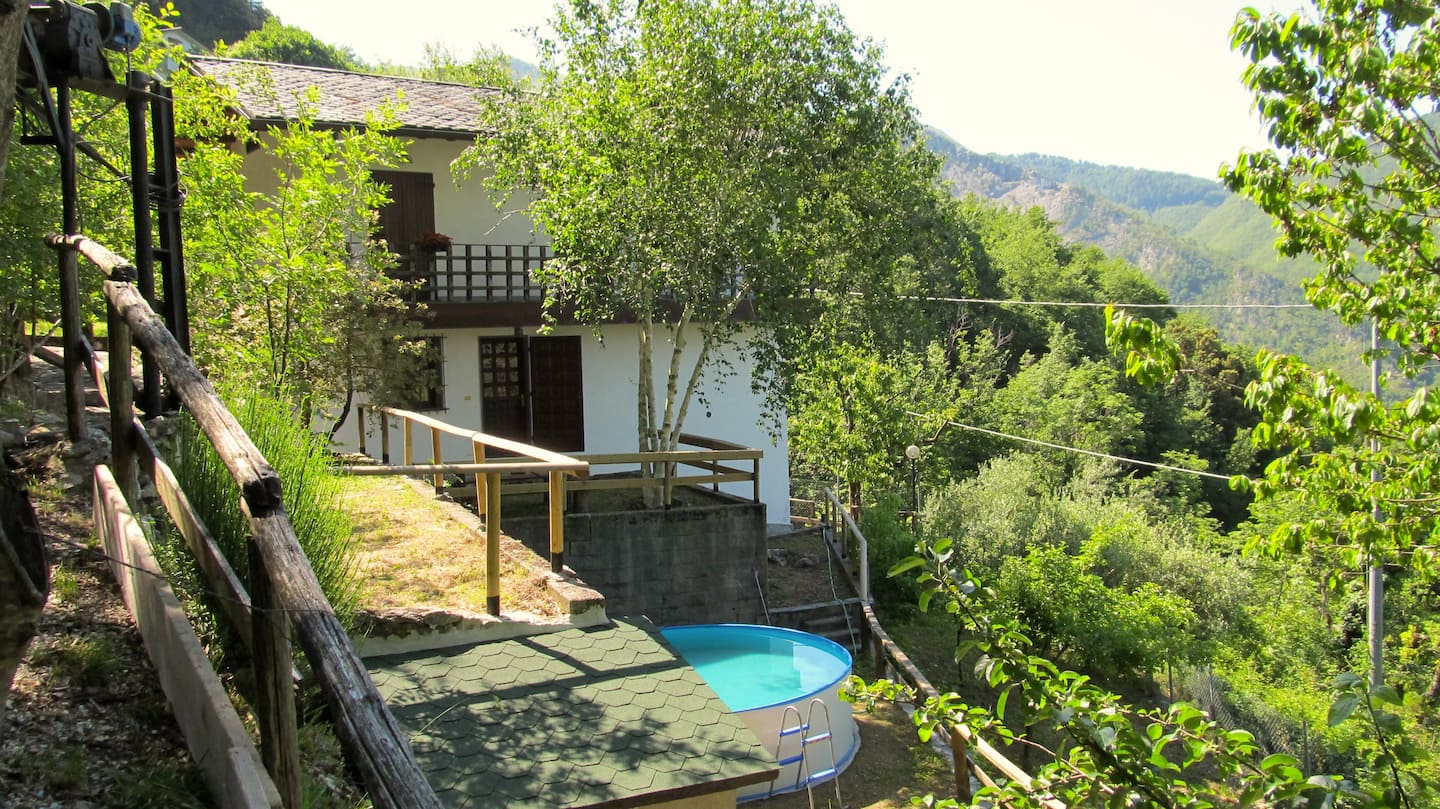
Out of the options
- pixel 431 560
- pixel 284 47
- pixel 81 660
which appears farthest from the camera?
pixel 284 47

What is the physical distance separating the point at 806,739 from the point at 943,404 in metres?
19.5

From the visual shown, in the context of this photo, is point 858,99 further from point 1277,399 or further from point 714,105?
point 1277,399

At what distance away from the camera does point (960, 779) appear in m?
8.27

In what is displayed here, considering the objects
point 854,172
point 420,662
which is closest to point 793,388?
point 854,172

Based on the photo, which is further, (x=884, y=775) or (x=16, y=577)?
(x=884, y=775)

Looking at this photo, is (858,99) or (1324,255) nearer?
(1324,255)

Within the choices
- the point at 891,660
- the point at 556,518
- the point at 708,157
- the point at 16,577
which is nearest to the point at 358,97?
the point at 708,157

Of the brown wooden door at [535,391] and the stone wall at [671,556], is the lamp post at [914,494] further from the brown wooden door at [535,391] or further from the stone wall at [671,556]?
the stone wall at [671,556]

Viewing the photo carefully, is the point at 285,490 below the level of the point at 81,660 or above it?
above

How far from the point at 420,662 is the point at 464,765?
1.08m

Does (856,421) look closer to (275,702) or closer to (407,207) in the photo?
(407,207)

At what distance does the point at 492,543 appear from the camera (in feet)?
21.1

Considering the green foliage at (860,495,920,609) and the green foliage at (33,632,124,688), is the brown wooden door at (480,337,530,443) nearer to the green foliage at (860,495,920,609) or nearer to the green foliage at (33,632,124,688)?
the green foliage at (860,495,920,609)

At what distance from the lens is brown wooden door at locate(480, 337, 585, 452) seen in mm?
17188
